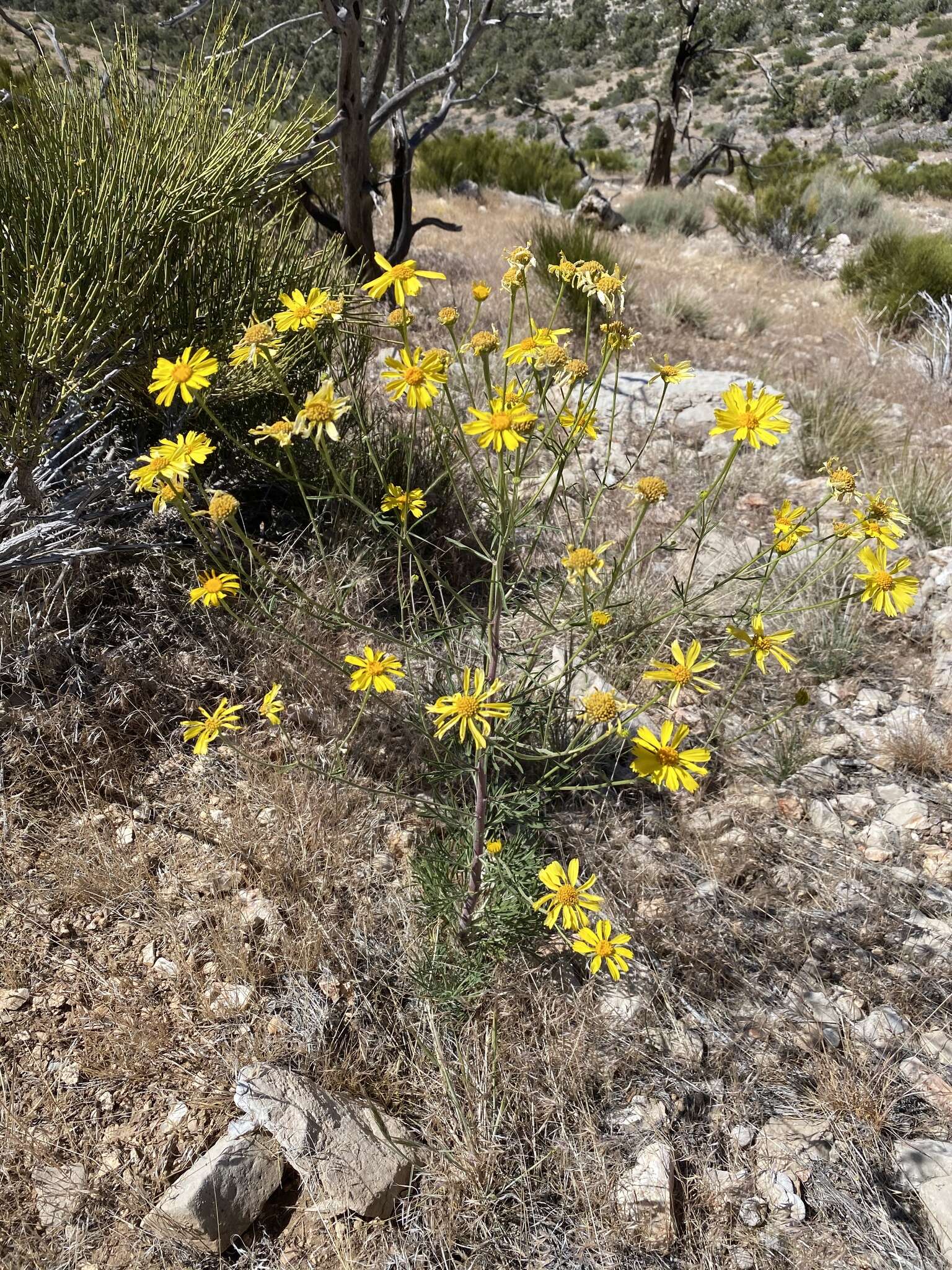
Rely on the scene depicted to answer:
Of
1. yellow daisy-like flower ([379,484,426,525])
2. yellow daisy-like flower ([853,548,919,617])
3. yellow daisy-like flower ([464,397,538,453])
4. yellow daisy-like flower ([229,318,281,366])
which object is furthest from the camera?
yellow daisy-like flower ([379,484,426,525])

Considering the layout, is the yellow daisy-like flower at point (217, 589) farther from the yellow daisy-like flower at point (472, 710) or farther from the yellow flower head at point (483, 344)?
the yellow flower head at point (483, 344)

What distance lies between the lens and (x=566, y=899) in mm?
1662

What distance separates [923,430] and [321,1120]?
17.4 ft

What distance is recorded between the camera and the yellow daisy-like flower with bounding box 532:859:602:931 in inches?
64.4

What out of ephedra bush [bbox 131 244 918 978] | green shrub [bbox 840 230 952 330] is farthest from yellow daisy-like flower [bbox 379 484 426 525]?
green shrub [bbox 840 230 952 330]

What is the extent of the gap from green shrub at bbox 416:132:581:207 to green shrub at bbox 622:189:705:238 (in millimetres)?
950

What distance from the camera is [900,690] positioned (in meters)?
2.93

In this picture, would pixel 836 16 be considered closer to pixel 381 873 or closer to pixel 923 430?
pixel 923 430

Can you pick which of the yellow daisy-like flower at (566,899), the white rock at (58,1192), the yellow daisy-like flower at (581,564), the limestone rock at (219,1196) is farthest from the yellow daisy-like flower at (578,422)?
the white rock at (58,1192)

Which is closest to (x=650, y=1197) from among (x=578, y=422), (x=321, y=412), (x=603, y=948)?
(x=603, y=948)

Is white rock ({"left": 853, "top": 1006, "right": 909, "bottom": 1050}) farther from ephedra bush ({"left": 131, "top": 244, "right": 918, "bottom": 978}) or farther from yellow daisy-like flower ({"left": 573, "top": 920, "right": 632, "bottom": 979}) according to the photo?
yellow daisy-like flower ({"left": 573, "top": 920, "right": 632, "bottom": 979})

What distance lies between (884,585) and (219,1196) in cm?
198

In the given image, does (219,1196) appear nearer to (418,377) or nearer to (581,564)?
(581,564)

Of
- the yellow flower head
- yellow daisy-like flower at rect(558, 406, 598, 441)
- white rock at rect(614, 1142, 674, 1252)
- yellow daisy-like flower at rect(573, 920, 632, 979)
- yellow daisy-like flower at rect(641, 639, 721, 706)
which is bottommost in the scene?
white rock at rect(614, 1142, 674, 1252)
